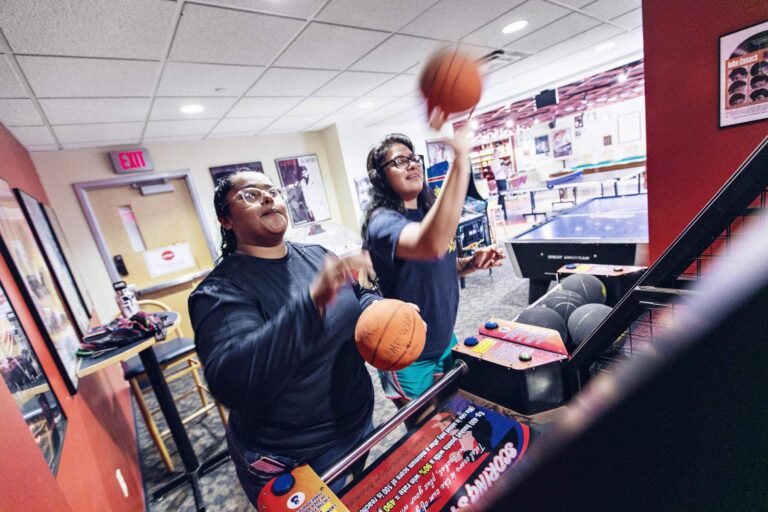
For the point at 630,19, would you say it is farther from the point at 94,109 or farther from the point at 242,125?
the point at 94,109

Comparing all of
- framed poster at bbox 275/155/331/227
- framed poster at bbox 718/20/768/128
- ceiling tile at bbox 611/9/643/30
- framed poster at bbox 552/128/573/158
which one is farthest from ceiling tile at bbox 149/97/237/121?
framed poster at bbox 552/128/573/158

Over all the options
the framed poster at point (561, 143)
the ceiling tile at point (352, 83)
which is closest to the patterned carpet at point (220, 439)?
the ceiling tile at point (352, 83)

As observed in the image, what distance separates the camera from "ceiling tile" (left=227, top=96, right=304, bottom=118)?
3683 mm

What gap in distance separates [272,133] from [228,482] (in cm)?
473

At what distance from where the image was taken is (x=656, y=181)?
2.48 metres

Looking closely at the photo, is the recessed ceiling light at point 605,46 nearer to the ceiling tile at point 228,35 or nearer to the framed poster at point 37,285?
the ceiling tile at point 228,35

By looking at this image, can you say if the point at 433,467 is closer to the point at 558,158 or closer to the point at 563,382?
the point at 563,382

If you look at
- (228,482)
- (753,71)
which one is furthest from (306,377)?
(753,71)

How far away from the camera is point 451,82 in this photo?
114cm

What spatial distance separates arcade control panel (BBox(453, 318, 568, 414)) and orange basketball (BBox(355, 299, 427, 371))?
0.76 feet

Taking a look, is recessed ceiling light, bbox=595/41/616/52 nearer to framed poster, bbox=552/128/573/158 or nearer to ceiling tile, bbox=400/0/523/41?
ceiling tile, bbox=400/0/523/41

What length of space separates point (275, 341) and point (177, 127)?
163 inches

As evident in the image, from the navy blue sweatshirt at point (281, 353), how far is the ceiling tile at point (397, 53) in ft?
8.30

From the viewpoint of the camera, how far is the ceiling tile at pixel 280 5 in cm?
195
